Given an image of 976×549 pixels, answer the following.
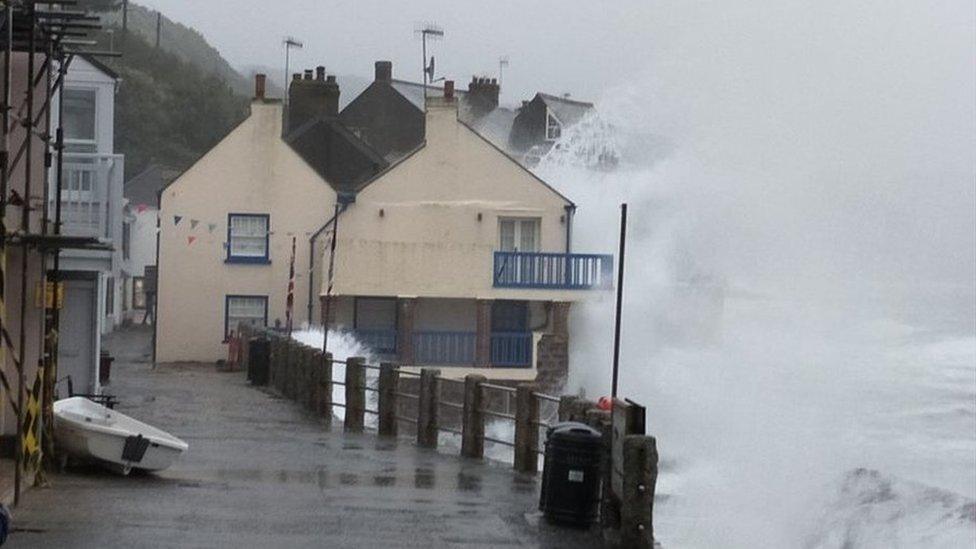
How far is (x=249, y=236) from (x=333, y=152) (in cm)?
977

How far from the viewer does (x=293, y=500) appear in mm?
17562

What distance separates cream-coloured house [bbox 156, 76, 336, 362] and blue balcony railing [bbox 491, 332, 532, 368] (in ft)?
18.3

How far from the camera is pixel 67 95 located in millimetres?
28156

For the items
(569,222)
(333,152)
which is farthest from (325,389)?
(333,152)

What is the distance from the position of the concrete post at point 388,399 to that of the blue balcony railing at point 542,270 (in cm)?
2330

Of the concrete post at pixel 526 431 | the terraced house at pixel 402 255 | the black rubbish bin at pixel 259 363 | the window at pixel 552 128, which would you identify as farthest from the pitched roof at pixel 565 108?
the concrete post at pixel 526 431

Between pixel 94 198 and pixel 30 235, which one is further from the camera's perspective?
pixel 94 198

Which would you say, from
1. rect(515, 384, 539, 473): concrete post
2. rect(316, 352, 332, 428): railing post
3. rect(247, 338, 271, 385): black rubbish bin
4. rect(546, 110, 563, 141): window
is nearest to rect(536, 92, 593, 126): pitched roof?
rect(546, 110, 563, 141): window

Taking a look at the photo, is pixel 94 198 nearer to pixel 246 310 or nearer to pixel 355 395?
pixel 355 395

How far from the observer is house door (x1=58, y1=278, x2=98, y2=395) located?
28.6 meters

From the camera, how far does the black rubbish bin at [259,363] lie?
1521 inches

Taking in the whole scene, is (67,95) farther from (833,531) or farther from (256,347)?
(833,531)

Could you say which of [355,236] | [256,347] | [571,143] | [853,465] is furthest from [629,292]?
[256,347]

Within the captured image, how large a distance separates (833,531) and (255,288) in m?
22.8
